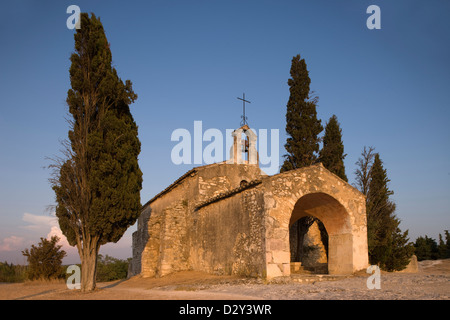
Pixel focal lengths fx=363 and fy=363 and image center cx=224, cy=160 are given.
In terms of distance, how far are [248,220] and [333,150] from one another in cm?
824

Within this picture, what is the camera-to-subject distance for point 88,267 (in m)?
11.6

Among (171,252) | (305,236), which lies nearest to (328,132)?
(305,236)

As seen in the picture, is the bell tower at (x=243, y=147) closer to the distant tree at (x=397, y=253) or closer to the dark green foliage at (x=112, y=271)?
the distant tree at (x=397, y=253)

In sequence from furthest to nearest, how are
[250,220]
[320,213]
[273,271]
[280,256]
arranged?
1. [320,213]
2. [250,220]
3. [280,256]
4. [273,271]

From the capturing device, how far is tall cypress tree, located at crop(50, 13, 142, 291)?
1175 centimetres

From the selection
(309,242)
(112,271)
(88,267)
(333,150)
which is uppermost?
(333,150)

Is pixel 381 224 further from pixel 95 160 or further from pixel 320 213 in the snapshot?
pixel 95 160

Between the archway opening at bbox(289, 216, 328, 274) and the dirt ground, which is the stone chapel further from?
the dirt ground

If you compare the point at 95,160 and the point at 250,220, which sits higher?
the point at 95,160

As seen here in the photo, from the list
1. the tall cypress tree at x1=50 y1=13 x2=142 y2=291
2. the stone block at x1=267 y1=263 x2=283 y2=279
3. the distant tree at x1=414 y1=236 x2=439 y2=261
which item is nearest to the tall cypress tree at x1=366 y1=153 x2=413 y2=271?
the stone block at x1=267 y1=263 x2=283 y2=279

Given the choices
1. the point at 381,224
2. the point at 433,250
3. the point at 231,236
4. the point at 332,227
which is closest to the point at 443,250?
the point at 433,250

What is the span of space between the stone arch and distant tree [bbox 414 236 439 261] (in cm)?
2040

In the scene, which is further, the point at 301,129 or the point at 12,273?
the point at 12,273

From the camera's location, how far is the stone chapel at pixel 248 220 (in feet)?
40.7
